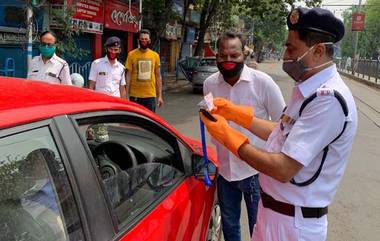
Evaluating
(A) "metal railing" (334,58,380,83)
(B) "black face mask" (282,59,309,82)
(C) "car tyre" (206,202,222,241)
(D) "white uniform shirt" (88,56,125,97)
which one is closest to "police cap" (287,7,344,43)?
(B) "black face mask" (282,59,309,82)

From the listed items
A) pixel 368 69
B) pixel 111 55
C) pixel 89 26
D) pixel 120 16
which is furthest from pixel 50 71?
pixel 368 69

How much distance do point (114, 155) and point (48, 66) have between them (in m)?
3.11

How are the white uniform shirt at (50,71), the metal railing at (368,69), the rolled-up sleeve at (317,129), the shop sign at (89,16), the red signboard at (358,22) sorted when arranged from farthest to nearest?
the red signboard at (358,22) → the metal railing at (368,69) → the shop sign at (89,16) → the white uniform shirt at (50,71) → the rolled-up sleeve at (317,129)

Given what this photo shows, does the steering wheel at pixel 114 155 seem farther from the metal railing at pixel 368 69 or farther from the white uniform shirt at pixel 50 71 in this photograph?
the metal railing at pixel 368 69

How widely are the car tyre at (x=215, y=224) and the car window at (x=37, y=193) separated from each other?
1.58m

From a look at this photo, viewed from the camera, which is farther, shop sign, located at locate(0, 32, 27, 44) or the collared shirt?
shop sign, located at locate(0, 32, 27, 44)

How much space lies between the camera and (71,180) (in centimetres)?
160

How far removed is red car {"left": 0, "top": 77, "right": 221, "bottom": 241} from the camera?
58.2 inches

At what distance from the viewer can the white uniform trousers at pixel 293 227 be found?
80.0 inches

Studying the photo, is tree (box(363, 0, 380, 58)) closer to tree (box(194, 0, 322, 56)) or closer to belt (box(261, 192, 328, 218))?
tree (box(194, 0, 322, 56))

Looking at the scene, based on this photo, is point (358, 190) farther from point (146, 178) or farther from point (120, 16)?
point (120, 16)

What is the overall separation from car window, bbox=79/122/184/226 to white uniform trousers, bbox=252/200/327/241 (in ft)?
1.88

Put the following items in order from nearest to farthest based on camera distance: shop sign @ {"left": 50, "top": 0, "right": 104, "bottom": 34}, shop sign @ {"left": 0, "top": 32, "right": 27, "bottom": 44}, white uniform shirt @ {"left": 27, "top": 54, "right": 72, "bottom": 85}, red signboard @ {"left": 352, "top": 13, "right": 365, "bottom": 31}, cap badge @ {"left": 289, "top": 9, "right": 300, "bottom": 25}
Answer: cap badge @ {"left": 289, "top": 9, "right": 300, "bottom": 25} < white uniform shirt @ {"left": 27, "top": 54, "right": 72, "bottom": 85} < shop sign @ {"left": 0, "top": 32, "right": 27, "bottom": 44} < shop sign @ {"left": 50, "top": 0, "right": 104, "bottom": 34} < red signboard @ {"left": 352, "top": 13, "right": 365, "bottom": 31}

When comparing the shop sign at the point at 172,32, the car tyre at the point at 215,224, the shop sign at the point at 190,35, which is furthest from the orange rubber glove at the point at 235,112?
the shop sign at the point at 190,35
